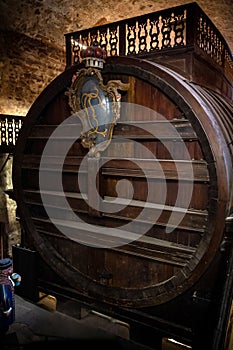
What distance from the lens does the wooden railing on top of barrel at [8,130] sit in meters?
6.09

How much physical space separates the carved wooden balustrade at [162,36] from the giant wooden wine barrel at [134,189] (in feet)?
1.00

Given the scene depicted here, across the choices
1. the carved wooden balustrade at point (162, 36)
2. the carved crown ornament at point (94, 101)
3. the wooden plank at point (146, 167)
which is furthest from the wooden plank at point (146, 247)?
the carved wooden balustrade at point (162, 36)

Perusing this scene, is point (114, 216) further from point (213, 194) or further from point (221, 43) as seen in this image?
point (221, 43)

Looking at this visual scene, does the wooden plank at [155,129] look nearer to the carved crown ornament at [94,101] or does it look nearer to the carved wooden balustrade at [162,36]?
the carved crown ornament at [94,101]

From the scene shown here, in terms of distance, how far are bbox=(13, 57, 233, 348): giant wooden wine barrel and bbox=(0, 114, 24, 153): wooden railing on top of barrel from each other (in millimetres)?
2764

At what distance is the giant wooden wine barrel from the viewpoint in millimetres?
2381

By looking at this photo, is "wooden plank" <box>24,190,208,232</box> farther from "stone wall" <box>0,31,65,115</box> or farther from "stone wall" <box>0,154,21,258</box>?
"stone wall" <box>0,31,65,115</box>

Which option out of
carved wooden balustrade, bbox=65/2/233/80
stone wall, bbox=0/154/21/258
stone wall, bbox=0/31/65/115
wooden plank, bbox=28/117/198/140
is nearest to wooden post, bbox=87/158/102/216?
wooden plank, bbox=28/117/198/140

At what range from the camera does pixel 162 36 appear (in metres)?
2.83

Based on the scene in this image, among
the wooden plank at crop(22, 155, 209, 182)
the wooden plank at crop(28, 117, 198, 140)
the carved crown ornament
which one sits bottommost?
the wooden plank at crop(22, 155, 209, 182)

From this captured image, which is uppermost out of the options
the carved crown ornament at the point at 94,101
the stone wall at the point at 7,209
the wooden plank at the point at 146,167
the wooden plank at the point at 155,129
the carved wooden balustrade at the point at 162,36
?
the carved wooden balustrade at the point at 162,36

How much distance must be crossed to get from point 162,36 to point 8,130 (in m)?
4.47

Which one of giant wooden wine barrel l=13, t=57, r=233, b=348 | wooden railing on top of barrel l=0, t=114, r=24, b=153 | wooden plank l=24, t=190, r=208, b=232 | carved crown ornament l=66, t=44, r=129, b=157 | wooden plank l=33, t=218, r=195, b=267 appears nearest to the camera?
giant wooden wine barrel l=13, t=57, r=233, b=348

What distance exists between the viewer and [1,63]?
6.35 m
